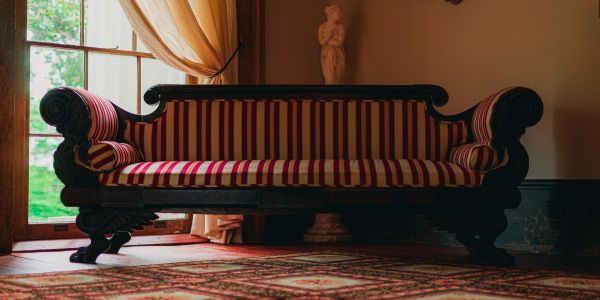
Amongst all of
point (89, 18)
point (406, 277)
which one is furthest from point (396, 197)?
point (89, 18)

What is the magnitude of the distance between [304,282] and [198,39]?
6.71 ft

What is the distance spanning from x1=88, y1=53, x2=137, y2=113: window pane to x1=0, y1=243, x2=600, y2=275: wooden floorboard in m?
0.84

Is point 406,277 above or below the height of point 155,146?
below

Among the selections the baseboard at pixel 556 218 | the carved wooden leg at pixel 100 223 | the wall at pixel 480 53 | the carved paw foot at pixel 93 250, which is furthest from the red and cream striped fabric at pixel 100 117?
the baseboard at pixel 556 218

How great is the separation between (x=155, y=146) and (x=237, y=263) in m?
0.80

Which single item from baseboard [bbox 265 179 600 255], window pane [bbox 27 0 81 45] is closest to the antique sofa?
baseboard [bbox 265 179 600 255]

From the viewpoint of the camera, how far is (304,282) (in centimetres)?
266

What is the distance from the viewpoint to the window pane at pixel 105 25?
4.29 m

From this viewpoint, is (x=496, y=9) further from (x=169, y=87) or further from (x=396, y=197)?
(x=169, y=87)

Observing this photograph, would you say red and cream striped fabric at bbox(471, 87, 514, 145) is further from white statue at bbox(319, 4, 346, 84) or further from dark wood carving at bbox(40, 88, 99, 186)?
dark wood carving at bbox(40, 88, 99, 186)

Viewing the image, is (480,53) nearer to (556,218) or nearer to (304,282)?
(556,218)

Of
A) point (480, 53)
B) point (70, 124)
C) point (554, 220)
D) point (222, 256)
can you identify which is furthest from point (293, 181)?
point (480, 53)

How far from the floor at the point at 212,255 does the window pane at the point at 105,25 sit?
1091 millimetres

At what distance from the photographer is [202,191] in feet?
10.6
